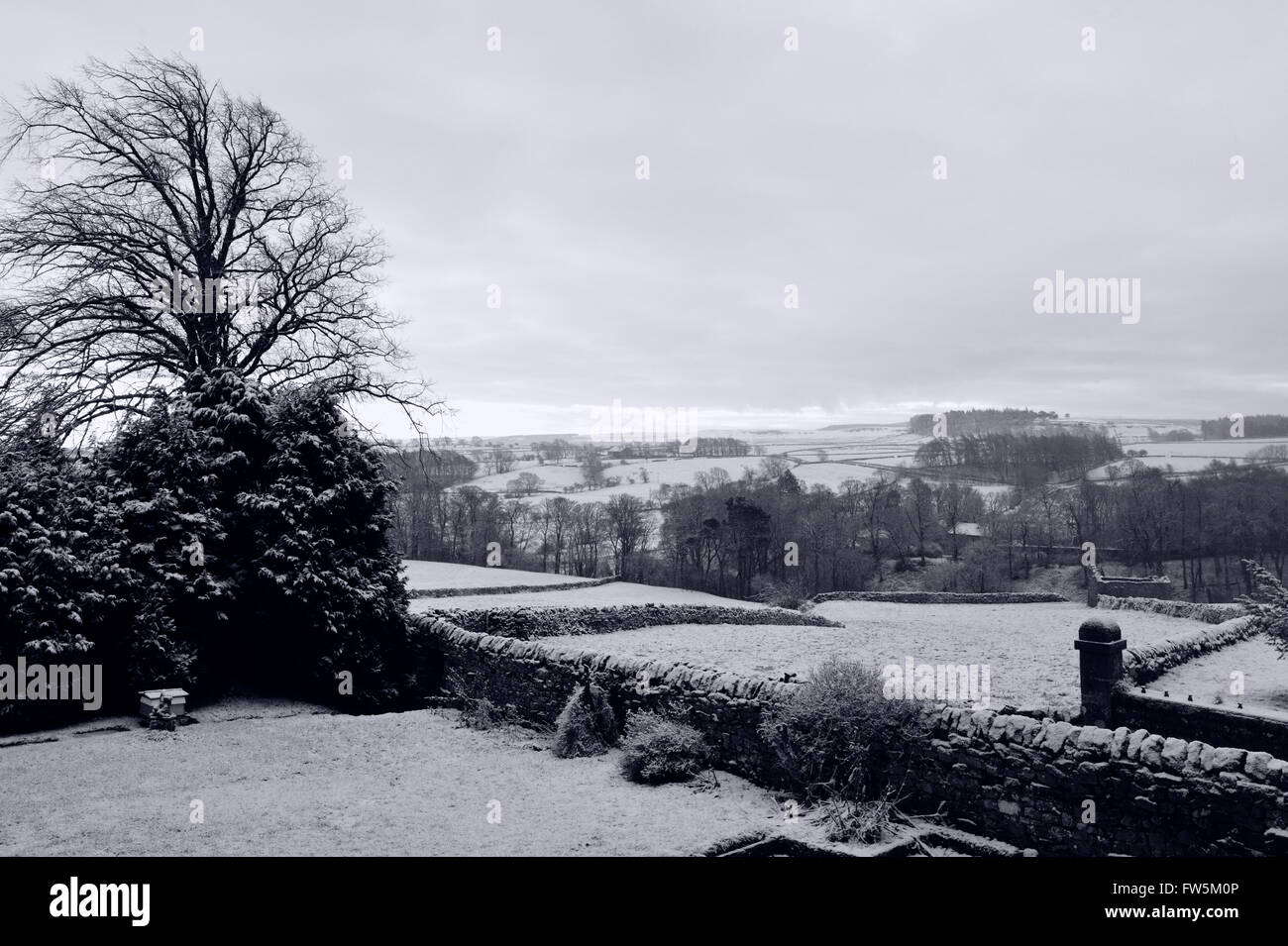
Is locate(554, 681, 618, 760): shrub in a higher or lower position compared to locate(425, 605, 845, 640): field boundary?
higher

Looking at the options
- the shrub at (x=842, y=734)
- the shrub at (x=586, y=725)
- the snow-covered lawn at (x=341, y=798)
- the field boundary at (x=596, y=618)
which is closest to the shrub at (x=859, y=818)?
the shrub at (x=842, y=734)

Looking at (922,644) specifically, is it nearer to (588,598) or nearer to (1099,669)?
(1099,669)

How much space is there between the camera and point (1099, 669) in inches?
532

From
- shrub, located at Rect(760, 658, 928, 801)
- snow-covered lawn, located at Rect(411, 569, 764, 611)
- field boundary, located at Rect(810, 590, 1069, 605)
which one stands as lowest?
field boundary, located at Rect(810, 590, 1069, 605)

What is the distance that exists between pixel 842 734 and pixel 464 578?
3204cm

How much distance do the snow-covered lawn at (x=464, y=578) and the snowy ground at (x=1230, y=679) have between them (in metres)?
24.5

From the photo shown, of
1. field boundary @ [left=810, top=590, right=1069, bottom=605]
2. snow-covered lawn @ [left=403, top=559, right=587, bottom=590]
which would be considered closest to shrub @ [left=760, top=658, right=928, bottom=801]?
snow-covered lawn @ [left=403, top=559, right=587, bottom=590]

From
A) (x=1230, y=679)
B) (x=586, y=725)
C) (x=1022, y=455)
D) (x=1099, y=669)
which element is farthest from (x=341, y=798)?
(x=1022, y=455)

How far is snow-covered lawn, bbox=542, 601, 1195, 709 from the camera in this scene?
17.4 metres

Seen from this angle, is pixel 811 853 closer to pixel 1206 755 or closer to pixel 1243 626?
pixel 1206 755

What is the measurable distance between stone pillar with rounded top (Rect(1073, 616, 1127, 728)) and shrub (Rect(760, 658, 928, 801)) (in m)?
5.60

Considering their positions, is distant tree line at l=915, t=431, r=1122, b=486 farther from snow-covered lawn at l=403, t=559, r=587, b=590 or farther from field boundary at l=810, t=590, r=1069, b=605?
snow-covered lawn at l=403, t=559, r=587, b=590
